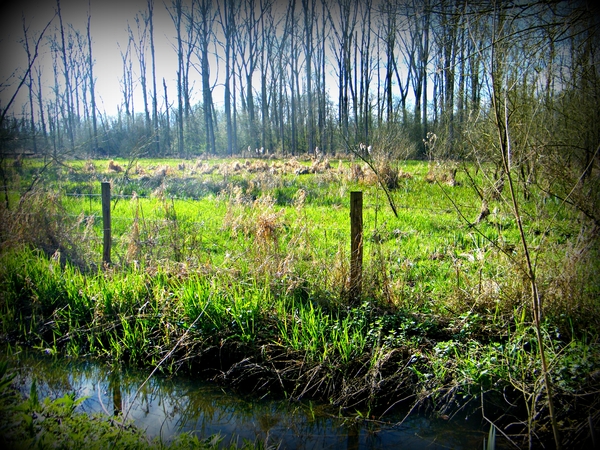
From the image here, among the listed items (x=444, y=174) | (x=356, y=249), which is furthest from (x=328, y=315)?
(x=444, y=174)

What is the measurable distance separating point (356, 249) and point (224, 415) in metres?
2.43

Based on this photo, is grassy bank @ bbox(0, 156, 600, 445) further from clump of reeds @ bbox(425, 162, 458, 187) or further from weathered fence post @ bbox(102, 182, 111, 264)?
clump of reeds @ bbox(425, 162, 458, 187)

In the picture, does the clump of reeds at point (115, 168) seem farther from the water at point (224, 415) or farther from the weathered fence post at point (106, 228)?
the water at point (224, 415)

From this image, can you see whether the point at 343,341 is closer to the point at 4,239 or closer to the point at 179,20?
the point at 4,239

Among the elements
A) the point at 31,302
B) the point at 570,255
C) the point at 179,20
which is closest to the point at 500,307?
the point at 570,255

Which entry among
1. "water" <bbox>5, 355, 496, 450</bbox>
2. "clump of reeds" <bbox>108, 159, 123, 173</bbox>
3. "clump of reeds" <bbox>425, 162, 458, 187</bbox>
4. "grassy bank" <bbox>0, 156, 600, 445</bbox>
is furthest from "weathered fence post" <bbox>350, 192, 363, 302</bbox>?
"clump of reeds" <bbox>108, 159, 123, 173</bbox>

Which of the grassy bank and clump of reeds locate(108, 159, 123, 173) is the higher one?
clump of reeds locate(108, 159, 123, 173)

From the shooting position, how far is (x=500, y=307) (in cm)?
488

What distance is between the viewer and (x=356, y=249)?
18.3ft

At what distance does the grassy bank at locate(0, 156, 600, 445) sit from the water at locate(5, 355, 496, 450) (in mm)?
189

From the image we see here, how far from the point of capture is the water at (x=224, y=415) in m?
3.75

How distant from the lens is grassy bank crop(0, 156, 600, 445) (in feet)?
13.4

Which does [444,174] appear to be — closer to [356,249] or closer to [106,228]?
[356,249]

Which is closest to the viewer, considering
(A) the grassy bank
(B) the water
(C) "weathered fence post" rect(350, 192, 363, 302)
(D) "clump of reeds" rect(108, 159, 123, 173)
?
(B) the water
